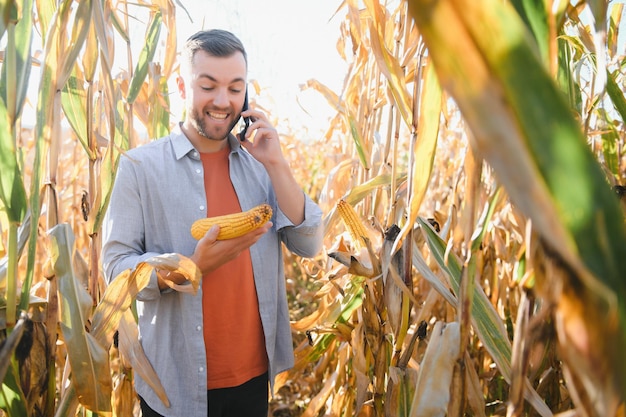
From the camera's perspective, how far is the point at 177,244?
1386mm

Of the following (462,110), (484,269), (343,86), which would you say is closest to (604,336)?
(462,110)

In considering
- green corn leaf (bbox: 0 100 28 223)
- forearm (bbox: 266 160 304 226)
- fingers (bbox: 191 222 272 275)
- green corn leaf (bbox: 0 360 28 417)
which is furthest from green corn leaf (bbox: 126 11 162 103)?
green corn leaf (bbox: 0 360 28 417)

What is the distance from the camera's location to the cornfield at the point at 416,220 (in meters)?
0.44

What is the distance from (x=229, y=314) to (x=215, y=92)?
62 centimetres

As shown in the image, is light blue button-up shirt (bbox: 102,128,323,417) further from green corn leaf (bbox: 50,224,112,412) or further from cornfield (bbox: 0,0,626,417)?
green corn leaf (bbox: 50,224,112,412)

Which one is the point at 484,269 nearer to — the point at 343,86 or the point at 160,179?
the point at 343,86

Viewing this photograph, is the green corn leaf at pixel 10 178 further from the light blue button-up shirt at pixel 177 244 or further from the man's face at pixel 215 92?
the man's face at pixel 215 92

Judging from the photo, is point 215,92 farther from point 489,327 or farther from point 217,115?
point 489,327

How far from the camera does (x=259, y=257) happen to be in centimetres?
148

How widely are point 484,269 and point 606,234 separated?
1726 mm

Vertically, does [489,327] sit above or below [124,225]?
below

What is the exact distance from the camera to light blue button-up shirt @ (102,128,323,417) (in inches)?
51.7

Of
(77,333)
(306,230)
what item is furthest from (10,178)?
(306,230)

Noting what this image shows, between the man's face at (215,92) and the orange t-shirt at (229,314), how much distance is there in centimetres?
14
